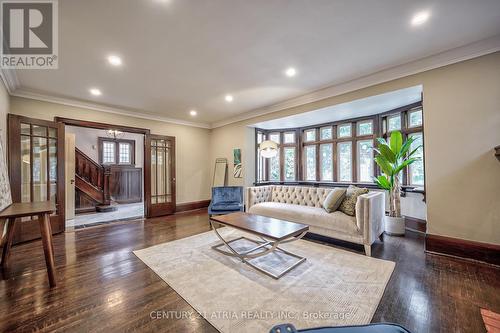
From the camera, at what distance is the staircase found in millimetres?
6320

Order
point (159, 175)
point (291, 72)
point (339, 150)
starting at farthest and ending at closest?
point (159, 175), point (339, 150), point (291, 72)

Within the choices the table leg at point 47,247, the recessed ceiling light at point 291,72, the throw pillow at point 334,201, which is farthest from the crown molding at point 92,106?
the throw pillow at point 334,201

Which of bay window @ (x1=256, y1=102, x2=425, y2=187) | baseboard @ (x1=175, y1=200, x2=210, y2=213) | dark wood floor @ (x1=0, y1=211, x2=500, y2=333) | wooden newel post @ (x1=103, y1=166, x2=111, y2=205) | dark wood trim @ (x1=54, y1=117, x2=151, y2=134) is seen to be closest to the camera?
dark wood floor @ (x1=0, y1=211, x2=500, y2=333)

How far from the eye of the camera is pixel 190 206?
634 centimetres

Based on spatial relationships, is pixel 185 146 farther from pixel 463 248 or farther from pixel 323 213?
pixel 463 248

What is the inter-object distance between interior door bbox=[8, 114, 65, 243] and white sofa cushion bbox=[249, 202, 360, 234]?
4059mm

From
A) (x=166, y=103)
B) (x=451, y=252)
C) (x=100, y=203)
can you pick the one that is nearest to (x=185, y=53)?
(x=166, y=103)

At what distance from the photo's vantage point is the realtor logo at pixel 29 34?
199 cm

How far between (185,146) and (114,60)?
353 centimetres

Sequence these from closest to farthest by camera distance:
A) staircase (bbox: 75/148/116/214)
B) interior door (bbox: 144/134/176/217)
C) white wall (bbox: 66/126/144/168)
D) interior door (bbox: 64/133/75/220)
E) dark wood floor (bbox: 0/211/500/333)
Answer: dark wood floor (bbox: 0/211/500/333)
interior door (bbox: 64/133/75/220)
interior door (bbox: 144/134/176/217)
staircase (bbox: 75/148/116/214)
white wall (bbox: 66/126/144/168)

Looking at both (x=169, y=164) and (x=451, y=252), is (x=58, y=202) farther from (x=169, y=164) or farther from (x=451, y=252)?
(x=451, y=252)

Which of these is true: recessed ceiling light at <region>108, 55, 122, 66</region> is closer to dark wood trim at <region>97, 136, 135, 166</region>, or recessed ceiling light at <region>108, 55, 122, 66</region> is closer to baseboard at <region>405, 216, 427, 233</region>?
dark wood trim at <region>97, 136, 135, 166</region>

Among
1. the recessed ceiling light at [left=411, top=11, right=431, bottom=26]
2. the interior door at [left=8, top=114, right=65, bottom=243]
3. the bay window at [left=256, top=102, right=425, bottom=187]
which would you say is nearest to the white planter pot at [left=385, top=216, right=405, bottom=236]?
the bay window at [left=256, top=102, right=425, bottom=187]

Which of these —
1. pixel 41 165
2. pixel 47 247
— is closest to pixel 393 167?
pixel 47 247
